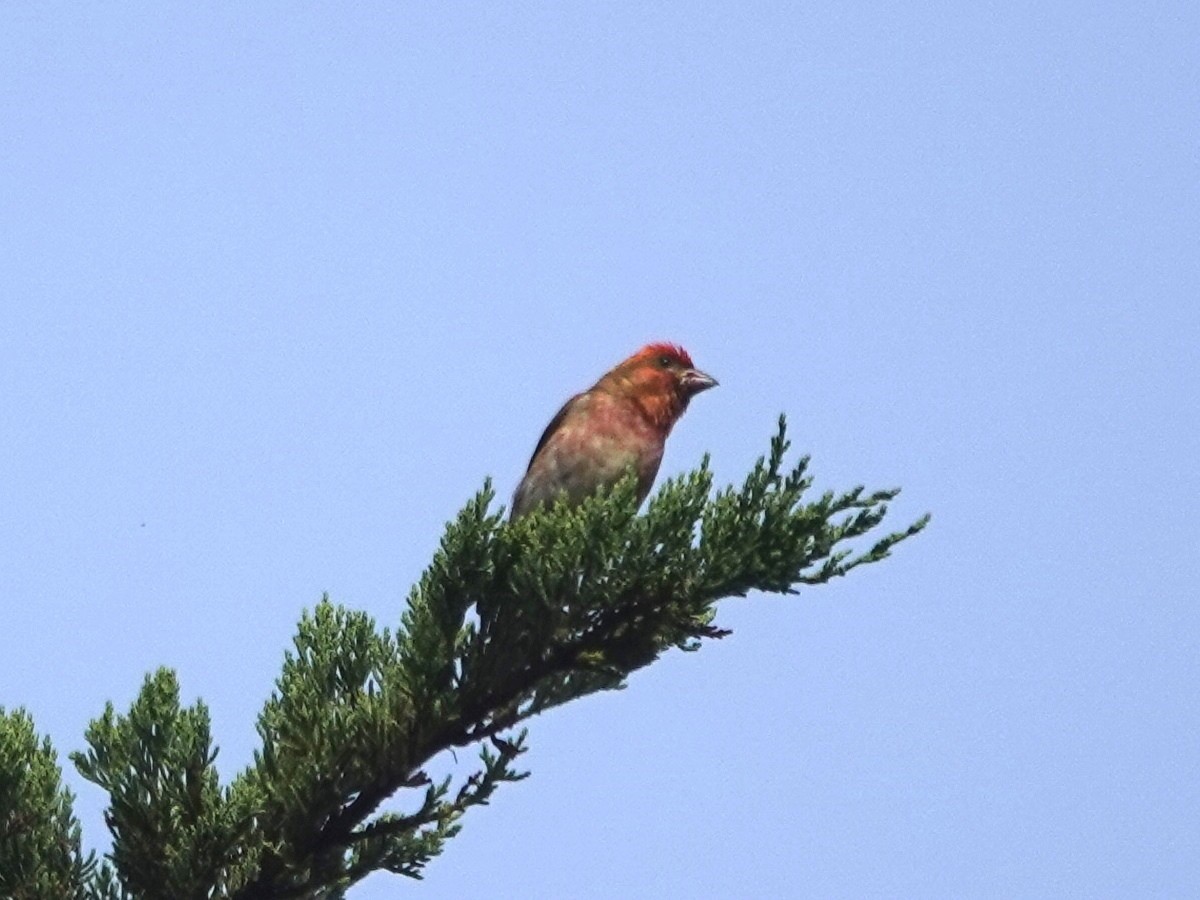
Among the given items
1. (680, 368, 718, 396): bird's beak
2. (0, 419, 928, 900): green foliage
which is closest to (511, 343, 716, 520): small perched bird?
(680, 368, 718, 396): bird's beak

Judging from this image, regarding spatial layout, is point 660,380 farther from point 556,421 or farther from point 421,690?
point 421,690

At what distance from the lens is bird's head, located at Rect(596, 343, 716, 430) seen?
7.86 m

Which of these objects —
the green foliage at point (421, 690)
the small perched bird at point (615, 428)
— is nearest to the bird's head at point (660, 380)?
the small perched bird at point (615, 428)

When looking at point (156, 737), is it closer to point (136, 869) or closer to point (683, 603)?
point (136, 869)

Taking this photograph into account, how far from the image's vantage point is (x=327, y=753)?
452 cm

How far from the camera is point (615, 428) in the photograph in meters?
7.56

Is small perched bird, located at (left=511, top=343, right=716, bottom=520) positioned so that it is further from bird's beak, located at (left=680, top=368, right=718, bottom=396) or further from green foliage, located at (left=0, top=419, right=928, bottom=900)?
green foliage, located at (left=0, top=419, right=928, bottom=900)

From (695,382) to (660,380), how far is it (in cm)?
17

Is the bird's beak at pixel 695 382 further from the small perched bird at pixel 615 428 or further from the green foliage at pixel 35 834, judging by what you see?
the green foliage at pixel 35 834

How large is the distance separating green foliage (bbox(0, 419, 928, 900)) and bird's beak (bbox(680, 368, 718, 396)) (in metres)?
3.29

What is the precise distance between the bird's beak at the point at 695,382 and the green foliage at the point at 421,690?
329cm

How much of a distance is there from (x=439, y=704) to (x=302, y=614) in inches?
16.3

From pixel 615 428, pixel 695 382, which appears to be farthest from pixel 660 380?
pixel 615 428

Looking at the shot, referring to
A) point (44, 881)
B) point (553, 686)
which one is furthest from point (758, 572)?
point (44, 881)
